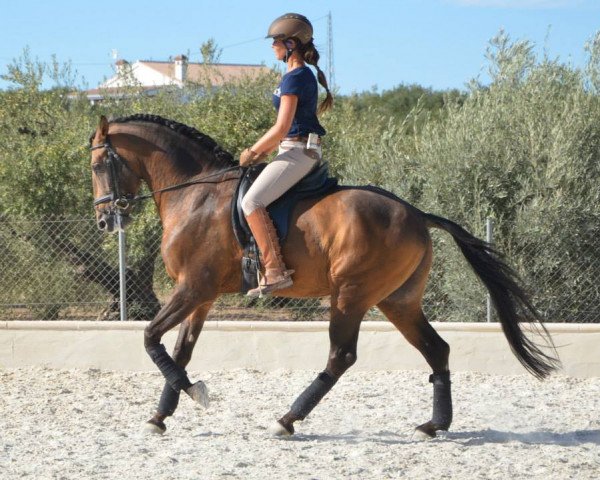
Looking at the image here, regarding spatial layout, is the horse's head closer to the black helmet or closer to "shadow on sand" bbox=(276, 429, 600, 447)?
the black helmet

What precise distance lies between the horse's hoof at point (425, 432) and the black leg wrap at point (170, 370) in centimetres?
165

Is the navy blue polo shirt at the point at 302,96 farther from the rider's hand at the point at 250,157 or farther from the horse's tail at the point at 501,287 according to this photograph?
the horse's tail at the point at 501,287

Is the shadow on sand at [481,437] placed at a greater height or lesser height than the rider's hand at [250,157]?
lesser

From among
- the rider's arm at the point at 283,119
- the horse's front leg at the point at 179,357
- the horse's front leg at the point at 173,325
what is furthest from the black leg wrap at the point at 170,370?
the rider's arm at the point at 283,119

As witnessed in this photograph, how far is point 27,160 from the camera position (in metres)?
12.1

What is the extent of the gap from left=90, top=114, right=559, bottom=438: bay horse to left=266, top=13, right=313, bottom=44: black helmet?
1074 mm

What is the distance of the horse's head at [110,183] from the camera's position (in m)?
7.12

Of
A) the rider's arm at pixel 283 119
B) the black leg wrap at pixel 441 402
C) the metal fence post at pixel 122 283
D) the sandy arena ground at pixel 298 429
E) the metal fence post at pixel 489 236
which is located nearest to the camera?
the sandy arena ground at pixel 298 429

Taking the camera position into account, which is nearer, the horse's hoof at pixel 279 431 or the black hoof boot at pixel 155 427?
the horse's hoof at pixel 279 431

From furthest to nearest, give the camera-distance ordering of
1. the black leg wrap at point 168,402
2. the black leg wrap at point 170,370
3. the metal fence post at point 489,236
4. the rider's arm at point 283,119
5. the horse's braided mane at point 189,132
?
1. the metal fence post at point 489,236
2. the horse's braided mane at point 189,132
3. the black leg wrap at point 168,402
4. the black leg wrap at point 170,370
5. the rider's arm at point 283,119

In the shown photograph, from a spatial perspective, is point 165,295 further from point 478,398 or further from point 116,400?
point 478,398

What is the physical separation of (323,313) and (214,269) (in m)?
4.25

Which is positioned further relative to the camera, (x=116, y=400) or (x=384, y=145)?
(x=384, y=145)

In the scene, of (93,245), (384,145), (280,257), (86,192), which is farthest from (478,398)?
(86,192)
